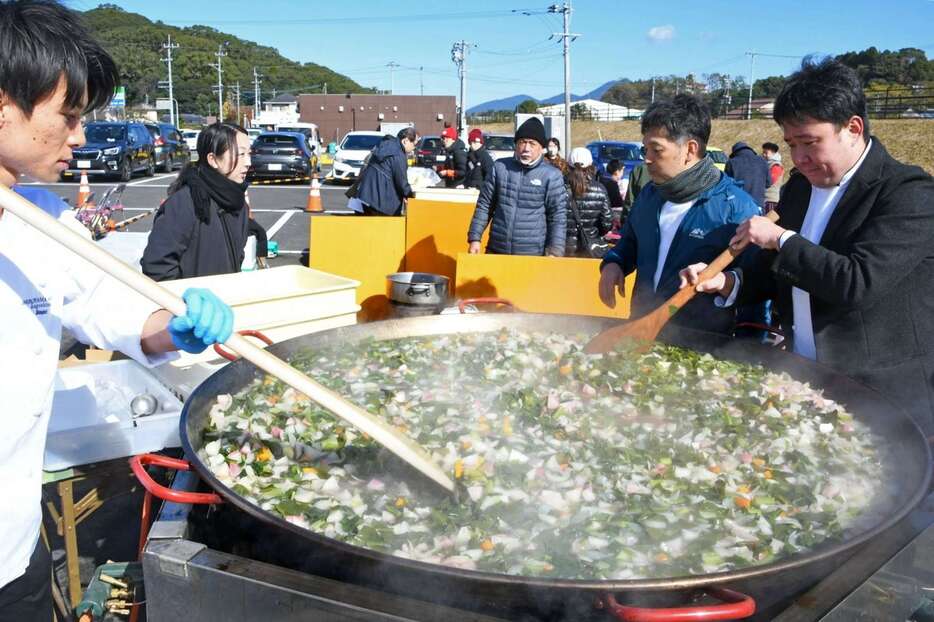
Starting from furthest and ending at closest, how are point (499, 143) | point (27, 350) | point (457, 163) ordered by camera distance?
point (499, 143)
point (457, 163)
point (27, 350)

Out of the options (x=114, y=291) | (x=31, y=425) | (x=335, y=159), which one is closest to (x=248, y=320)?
(x=114, y=291)

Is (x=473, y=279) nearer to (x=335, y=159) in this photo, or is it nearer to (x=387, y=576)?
(x=387, y=576)

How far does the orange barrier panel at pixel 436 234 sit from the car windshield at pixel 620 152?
1528 cm

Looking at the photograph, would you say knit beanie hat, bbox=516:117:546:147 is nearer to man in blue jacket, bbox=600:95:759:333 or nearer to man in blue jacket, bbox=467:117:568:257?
man in blue jacket, bbox=467:117:568:257

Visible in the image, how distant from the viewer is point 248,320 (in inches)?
159

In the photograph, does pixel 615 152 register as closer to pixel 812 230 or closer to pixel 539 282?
pixel 539 282

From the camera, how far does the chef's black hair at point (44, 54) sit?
1.66 m

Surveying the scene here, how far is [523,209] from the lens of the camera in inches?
276

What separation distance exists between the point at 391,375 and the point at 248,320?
46.9 inches

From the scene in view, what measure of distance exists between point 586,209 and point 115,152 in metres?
19.1

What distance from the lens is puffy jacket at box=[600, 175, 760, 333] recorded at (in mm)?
3547

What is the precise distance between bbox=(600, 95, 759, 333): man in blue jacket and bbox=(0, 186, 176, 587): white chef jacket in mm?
2671

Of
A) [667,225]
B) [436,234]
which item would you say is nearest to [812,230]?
[667,225]

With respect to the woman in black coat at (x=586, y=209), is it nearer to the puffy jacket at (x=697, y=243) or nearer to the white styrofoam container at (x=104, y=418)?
the puffy jacket at (x=697, y=243)
